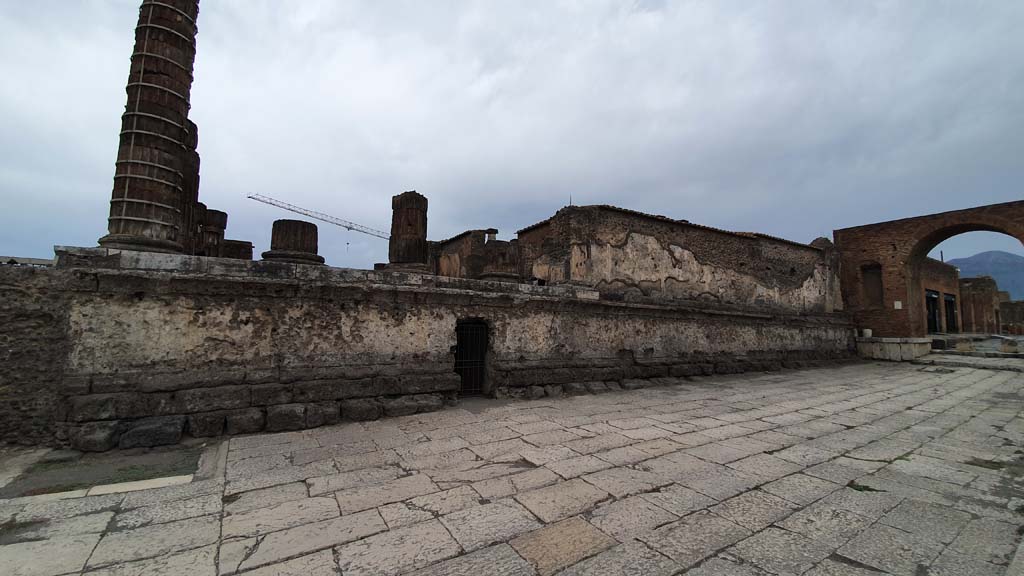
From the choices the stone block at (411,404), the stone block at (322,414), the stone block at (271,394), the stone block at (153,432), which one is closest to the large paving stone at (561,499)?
the stone block at (411,404)

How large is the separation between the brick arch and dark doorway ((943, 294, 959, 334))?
34.1ft

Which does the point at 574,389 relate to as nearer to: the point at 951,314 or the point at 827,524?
the point at 827,524

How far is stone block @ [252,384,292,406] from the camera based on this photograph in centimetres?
519

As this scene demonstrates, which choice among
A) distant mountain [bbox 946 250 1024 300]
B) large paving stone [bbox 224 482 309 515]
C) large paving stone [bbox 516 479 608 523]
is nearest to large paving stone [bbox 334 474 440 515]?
large paving stone [bbox 224 482 309 515]

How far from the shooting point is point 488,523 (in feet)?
9.48

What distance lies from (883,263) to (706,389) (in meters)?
13.2

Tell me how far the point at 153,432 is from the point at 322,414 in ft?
5.49

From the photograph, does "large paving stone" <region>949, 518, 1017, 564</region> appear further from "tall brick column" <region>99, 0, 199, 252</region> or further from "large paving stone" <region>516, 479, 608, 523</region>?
"tall brick column" <region>99, 0, 199, 252</region>

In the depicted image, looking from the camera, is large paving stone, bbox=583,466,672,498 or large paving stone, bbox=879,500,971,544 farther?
large paving stone, bbox=583,466,672,498

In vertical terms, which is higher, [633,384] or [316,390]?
[316,390]

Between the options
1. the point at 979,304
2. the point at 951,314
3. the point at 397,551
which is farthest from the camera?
the point at 979,304

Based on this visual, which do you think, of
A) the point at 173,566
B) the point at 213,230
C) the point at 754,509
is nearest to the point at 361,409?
the point at 173,566

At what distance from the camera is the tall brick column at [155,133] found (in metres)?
5.75

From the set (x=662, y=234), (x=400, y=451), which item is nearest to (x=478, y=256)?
(x=662, y=234)
